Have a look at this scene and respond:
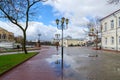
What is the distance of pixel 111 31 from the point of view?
1775 inches

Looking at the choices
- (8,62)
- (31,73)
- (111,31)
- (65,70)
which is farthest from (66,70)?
(111,31)

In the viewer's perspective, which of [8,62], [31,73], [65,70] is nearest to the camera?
[31,73]

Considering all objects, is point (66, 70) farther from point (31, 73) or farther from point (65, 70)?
point (31, 73)

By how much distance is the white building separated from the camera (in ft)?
136

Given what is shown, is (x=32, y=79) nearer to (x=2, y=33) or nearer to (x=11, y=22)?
(x=11, y=22)

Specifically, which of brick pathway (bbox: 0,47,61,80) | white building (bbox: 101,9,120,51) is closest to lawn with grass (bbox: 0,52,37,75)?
brick pathway (bbox: 0,47,61,80)

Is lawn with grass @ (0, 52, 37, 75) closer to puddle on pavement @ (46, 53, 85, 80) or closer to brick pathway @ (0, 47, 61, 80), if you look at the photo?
brick pathway @ (0, 47, 61, 80)

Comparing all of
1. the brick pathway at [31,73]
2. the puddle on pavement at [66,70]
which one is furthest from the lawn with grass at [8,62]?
the puddle on pavement at [66,70]

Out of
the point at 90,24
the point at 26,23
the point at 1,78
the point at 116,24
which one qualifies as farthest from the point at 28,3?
the point at 90,24

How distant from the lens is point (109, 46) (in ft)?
152

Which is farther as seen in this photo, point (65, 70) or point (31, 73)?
point (65, 70)

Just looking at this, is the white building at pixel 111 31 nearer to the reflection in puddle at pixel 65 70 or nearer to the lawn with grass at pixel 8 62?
the lawn with grass at pixel 8 62

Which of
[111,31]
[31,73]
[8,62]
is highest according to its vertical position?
[111,31]

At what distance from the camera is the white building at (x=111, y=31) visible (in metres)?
41.5
